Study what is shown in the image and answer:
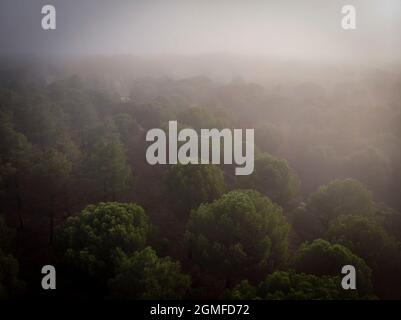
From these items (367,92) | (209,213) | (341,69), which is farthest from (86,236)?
(341,69)

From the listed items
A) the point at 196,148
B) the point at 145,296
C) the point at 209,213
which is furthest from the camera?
the point at 196,148

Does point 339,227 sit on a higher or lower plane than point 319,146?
lower

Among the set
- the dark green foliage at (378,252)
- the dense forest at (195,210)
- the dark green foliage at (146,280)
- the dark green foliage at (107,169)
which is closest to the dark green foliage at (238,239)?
the dense forest at (195,210)

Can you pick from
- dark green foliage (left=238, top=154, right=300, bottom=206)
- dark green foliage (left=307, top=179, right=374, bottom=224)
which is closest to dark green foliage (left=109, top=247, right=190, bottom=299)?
dark green foliage (left=238, top=154, right=300, bottom=206)

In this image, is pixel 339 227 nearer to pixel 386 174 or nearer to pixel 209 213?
pixel 209 213

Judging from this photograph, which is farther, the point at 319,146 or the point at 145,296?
the point at 319,146

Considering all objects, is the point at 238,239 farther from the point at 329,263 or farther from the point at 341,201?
the point at 341,201

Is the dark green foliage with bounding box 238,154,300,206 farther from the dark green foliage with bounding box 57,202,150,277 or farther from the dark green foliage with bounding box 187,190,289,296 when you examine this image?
the dark green foliage with bounding box 57,202,150,277
